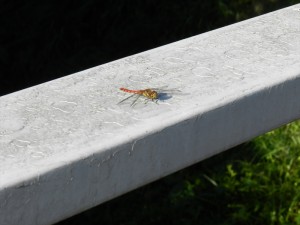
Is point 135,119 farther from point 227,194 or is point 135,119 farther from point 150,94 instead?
point 227,194

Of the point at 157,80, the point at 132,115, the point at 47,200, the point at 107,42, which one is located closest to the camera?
the point at 47,200

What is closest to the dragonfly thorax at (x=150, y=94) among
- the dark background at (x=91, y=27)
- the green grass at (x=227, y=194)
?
the green grass at (x=227, y=194)

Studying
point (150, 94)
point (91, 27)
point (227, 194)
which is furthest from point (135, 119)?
point (91, 27)

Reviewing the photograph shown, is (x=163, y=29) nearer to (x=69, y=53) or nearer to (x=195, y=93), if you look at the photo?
(x=69, y=53)

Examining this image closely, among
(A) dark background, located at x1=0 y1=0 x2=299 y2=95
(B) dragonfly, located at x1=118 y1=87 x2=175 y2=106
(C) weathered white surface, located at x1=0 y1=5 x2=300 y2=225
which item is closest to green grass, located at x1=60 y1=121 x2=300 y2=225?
(A) dark background, located at x1=0 y1=0 x2=299 y2=95

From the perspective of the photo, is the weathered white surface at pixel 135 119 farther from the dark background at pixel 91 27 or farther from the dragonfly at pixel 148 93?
the dark background at pixel 91 27

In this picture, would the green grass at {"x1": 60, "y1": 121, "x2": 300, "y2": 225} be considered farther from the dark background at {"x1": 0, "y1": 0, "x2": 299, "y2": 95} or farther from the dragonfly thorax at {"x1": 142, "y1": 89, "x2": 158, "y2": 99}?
the dragonfly thorax at {"x1": 142, "y1": 89, "x2": 158, "y2": 99}

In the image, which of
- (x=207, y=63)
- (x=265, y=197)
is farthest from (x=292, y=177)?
(x=207, y=63)
